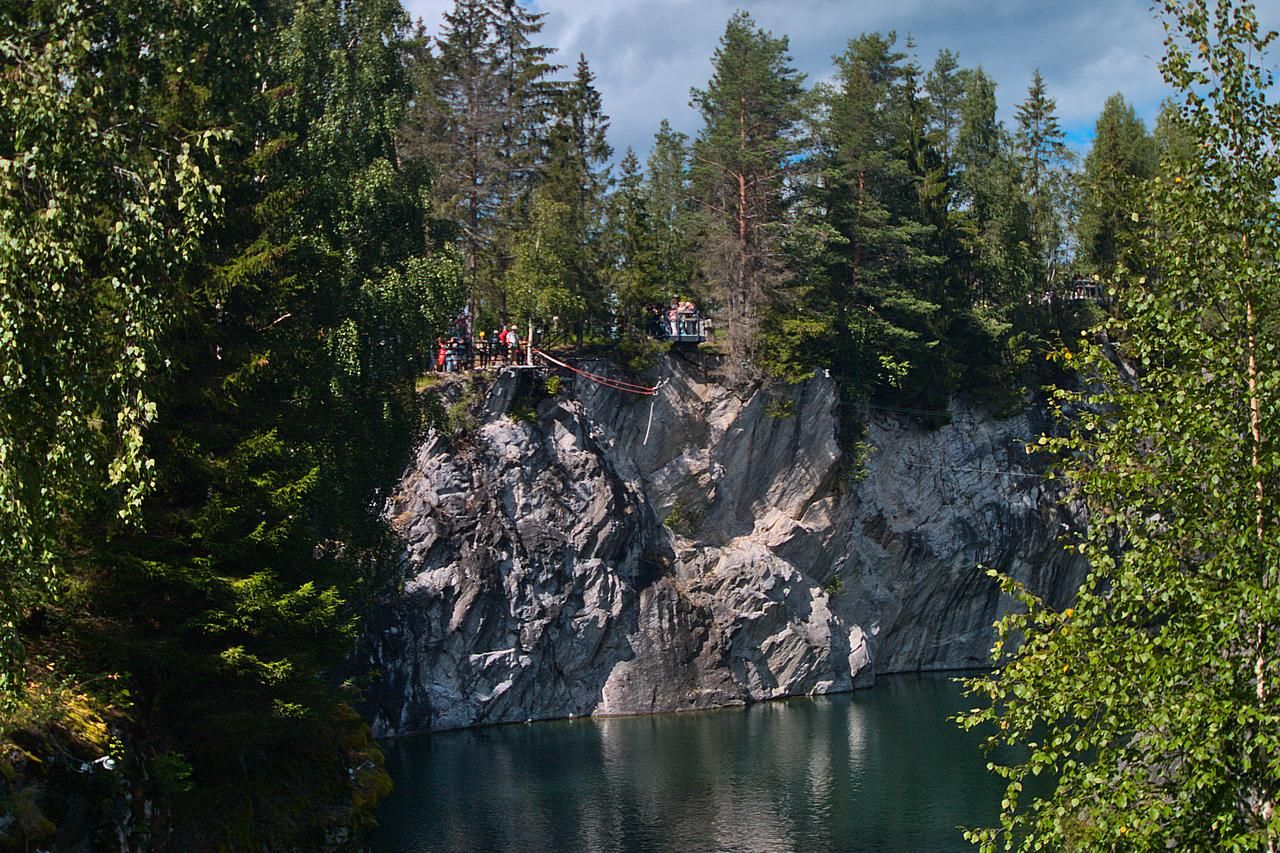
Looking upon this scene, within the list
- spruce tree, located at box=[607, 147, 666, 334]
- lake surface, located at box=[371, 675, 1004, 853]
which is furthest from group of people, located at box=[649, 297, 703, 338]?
lake surface, located at box=[371, 675, 1004, 853]

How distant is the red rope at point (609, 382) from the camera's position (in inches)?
1988

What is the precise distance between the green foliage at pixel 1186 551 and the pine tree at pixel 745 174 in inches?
1578

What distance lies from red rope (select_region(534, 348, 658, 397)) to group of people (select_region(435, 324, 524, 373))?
1.12m

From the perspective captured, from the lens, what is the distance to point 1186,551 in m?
12.1

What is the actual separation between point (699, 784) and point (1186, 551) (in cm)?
2494

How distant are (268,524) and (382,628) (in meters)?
21.5

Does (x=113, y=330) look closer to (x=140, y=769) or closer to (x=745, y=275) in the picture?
(x=140, y=769)

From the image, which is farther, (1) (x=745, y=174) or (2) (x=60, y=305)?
(1) (x=745, y=174)

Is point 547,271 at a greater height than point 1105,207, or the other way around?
point 1105,207

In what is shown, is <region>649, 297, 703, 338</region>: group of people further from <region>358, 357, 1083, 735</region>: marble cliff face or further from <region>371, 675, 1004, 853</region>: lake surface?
<region>371, 675, 1004, 853</region>: lake surface

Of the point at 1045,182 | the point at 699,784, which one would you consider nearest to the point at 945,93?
the point at 1045,182

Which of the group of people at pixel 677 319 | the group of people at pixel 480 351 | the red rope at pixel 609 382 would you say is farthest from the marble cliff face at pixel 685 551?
the group of people at pixel 677 319

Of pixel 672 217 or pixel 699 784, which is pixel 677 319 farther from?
pixel 699 784

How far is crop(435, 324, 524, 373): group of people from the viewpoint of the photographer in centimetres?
4897
